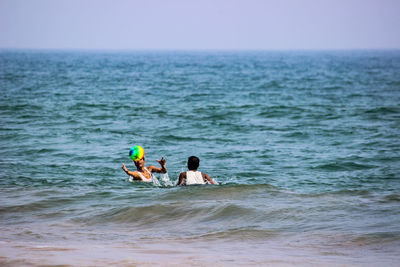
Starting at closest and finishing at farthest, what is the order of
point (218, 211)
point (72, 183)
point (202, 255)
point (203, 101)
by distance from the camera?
point (202, 255) → point (218, 211) → point (72, 183) → point (203, 101)

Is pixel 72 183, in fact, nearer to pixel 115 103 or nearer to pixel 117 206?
pixel 117 206

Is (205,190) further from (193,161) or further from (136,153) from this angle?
(136,153)

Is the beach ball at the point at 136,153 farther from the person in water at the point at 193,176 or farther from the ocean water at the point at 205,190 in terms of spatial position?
the person in water at the point at 193,176

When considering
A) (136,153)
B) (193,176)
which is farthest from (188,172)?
(136,153)

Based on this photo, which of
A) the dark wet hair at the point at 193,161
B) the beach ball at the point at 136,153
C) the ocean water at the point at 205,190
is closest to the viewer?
the ocean water at the point at 205,190

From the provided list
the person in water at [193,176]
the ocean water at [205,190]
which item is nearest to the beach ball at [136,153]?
the ocean water at [205,190]

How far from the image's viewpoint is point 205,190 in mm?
11391

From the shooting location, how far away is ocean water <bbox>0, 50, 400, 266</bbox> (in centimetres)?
725

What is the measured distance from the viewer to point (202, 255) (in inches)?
270

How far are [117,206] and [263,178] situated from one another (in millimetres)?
4443

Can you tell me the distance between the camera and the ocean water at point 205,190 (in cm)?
725

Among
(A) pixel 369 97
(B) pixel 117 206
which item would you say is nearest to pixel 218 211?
(B) pixel 117 206

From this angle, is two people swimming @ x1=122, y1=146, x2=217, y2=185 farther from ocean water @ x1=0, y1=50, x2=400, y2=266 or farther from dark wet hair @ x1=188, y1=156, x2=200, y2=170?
ocean water @ x1=0, y1=50, x2=400, y2=266

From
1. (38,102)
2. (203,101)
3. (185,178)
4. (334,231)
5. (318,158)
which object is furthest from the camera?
(203,101)
